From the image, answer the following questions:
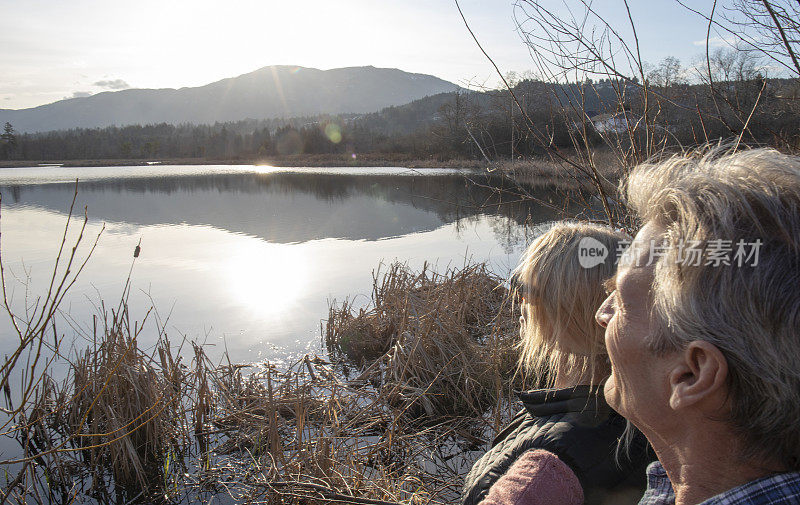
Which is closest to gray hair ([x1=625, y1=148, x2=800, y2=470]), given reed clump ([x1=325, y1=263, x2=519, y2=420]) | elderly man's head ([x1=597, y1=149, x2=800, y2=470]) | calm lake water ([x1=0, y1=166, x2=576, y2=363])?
elderly man's head ([x1=597, y1=149, x2=800, y2=470])

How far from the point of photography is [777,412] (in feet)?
2.06

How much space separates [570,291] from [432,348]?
3.15 metres

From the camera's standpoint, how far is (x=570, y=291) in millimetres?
1519

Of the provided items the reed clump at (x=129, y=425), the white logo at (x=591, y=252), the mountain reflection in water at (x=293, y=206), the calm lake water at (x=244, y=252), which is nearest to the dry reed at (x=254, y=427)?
the reed clump at (x=129, y=425)

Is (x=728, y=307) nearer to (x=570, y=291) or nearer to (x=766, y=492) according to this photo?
(x=766, y=492)

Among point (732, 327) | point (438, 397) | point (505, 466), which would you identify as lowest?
point (438, 397)

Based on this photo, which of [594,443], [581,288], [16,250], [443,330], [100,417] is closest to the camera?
[594,443]

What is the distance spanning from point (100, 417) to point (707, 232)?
12.0 feet

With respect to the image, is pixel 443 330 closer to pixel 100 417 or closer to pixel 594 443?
pixel 100 417

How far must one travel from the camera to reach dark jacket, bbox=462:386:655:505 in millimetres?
1251

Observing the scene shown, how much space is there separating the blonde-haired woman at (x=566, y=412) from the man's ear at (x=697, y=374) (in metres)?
0.53

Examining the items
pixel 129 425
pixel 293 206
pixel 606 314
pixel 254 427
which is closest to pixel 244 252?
pixel 254 427

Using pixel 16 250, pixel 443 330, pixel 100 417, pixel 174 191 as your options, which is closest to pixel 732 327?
pixel 100 417

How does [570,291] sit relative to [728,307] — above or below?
below
